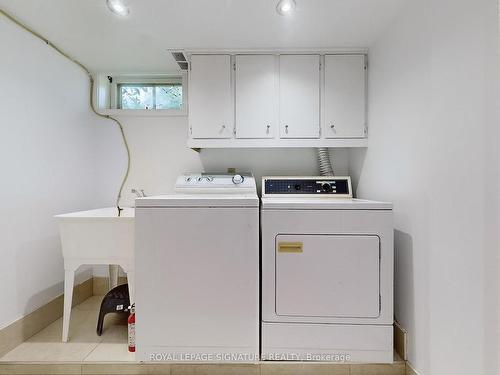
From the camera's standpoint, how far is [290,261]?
154 centimetres

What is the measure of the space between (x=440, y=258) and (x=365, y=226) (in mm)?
371

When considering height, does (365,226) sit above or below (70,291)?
above

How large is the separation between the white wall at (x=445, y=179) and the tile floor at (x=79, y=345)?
1.67 m

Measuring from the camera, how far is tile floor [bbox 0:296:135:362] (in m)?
1.60

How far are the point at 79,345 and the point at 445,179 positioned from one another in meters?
2.32

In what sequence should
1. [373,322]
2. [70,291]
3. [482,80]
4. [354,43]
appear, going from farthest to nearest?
[354,43] < [70,291] < [373,322] < [482,80]

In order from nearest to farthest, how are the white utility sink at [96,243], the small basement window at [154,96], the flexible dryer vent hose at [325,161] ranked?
the white utility sink at [96,243] → the flexible dryer vent hose at [325,161] → the small basement window at [154,96]

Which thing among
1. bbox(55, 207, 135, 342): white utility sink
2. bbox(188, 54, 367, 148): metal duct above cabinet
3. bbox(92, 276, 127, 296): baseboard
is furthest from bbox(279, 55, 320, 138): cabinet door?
bbox(92, 276, 127, 296): baseboard

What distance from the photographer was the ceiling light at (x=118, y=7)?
1546 millimetres

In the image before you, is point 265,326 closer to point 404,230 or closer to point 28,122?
point 404,230

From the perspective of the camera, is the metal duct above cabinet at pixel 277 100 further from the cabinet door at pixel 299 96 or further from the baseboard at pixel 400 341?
the baseboard at pixel 400 341

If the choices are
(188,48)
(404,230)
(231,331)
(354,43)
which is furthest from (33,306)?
(354,43)

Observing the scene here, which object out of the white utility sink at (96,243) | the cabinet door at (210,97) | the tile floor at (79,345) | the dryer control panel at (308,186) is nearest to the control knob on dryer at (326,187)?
the dryer control panel at (308,186)

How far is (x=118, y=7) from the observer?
158 centimetres
